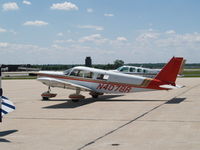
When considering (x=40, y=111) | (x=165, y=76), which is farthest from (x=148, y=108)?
(x=40, y=111)

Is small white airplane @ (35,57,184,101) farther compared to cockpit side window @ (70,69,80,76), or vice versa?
cockpit side window @ (70,69,80,76)

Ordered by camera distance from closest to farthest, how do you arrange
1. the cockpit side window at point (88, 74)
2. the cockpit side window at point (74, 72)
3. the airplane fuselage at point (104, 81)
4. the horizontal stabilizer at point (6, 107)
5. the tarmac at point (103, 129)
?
1. the tarmac at point (103, 129)
2. the horizontal stabilizer at point (6, 107)
3. the airplane fuselage at point (104, 81)
4. the cockpit side window at point (88, 74)
5. the cockpit side window at point (74, 72)

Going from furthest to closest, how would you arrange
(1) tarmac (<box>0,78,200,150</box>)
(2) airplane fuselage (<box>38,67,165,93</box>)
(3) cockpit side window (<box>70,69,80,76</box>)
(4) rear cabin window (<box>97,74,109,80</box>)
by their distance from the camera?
(3) cockpit side window (<box>70,69,80,76</box>), (4) rear cabin window (<box>97,74,109,80</box>), (2) airplane fuselage (<box>38,67,165,93</box>), (1) tarmac (<box>0,78,200,150</box>)

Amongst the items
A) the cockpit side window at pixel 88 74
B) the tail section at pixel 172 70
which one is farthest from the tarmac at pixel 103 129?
the cockpit side window at pixel 88 74

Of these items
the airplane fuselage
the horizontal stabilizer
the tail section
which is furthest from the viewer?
the airplane fuselage

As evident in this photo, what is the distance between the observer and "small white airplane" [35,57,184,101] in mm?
18109

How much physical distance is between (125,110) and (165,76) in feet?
13.9

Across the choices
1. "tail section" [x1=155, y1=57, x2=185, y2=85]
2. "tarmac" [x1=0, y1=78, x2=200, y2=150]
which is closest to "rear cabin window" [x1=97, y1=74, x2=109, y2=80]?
"tail section" [x1=155, y1=57, x2=185, y2=85]

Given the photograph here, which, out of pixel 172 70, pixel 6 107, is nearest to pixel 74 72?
pixel 172 70

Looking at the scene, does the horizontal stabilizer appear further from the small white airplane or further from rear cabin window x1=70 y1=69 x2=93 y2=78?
rear cabin window x1=70 y1=69 x2=93 y2=78

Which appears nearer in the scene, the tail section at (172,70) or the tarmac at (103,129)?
the tarmac at (103,129)

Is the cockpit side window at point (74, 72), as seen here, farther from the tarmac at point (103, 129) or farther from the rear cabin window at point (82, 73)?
the tarmac at point (103, 129)

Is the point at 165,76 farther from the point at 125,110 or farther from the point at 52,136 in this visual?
the point at 52,136

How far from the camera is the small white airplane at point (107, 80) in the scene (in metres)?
18.1
